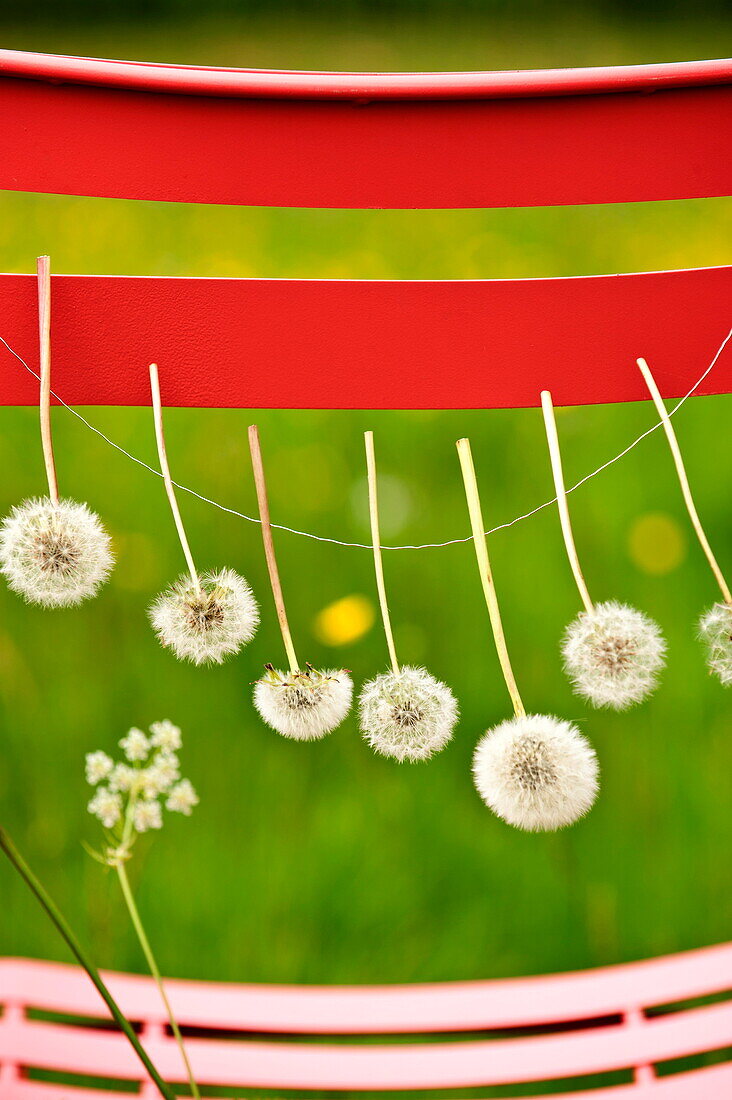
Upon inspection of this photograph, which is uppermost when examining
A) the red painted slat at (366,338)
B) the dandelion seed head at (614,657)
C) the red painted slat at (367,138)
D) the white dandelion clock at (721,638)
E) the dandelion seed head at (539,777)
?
the red painted slat at (367,138)

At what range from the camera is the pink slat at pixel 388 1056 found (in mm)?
1067

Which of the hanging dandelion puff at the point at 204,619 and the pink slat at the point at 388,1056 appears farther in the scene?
the pink slat at the point at 388,1056

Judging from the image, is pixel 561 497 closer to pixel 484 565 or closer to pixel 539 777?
pixel 484 565

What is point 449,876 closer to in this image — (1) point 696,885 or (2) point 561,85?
(1) point 696,885

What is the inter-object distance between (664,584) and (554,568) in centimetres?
16

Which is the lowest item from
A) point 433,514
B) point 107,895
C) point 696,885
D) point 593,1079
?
point 593,1079

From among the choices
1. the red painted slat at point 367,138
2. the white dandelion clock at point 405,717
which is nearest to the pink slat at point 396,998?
the white dandelion clock at point 405,717

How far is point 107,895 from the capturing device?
1138 mm

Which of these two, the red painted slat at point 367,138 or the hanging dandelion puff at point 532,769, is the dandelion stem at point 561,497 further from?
the red painted slat at point 367,138

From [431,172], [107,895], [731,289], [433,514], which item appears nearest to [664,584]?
[433,514]

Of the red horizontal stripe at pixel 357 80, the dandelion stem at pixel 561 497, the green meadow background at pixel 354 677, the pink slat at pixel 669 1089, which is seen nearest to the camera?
the dandelion stem at pixel 561 497

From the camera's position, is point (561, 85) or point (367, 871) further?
point (367, 871)

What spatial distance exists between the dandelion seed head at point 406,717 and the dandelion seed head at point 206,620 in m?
0.11

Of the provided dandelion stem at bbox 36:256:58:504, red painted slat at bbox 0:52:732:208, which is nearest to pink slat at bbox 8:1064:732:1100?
dandelion stem at bbox 36:256:58:504
